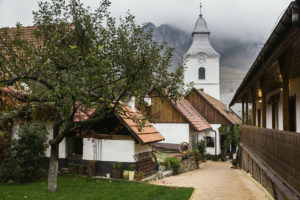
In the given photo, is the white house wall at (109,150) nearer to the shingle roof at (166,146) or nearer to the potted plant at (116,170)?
the potted plant at (116,170)

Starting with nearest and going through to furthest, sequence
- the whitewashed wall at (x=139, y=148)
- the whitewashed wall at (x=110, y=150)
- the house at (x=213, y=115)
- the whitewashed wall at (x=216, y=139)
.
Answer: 1. the whitewashed wall at (x=110, y=150)
2. the whitewashed wall at (x=139, y=148)
3. the whitewashed wall at (x=216, y=139)
4. the house at (x=213, y=115)

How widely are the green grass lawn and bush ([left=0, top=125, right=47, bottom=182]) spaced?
41cm

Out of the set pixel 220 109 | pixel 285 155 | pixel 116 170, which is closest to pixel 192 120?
pixel 220 109

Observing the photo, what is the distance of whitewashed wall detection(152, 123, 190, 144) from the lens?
2420 cm

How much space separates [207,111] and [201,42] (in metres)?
21.9

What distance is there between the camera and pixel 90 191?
34.5 feet

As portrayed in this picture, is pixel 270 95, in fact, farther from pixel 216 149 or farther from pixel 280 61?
pixel 216 149

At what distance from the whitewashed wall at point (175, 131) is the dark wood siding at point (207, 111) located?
262 inches

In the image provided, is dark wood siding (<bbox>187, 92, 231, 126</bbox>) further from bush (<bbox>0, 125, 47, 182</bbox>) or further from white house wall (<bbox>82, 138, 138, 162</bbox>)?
bush (<bbox>0, 125, 47, 182</bbox>)

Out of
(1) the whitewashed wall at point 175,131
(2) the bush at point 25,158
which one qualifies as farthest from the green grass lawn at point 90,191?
(1) the whitewashed wall at point 175,131

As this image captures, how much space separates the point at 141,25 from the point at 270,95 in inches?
349

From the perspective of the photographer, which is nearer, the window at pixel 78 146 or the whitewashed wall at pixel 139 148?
the whitewashed wall at pixel 139 148

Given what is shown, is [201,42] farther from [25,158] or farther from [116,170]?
[25,158]

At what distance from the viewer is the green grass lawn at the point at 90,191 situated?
9.48 metres
